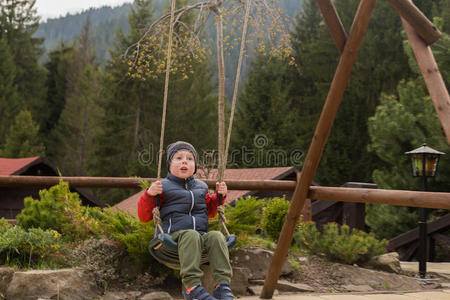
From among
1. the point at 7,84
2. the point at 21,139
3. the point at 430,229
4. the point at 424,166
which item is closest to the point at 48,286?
the point at 424,166

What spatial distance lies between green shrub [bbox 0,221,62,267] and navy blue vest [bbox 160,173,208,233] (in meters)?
1.10

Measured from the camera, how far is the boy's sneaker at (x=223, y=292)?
309 cm

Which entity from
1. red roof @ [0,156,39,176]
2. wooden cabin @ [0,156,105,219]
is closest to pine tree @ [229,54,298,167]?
wooden cabin @ [0,156,105,219]

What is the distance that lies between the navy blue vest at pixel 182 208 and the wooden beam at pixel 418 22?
5.95 feet

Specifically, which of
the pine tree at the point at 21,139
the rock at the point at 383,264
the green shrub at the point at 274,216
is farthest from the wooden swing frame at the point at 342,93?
the pine tree at the point at 21,139

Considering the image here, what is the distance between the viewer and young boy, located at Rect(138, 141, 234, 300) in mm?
3082

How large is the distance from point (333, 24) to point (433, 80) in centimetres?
85

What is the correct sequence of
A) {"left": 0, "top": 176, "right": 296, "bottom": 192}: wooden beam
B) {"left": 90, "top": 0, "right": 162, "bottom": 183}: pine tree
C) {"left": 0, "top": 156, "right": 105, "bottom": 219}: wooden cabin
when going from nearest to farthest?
{"left": 0, "top": 176, "right": 296, "bottom": 192}: wooden beam < {"left": 0, "top": 156, "right": 105, "bottom": 219}: wooden cabin < {"left": 90, "top": 0, "right": 162, "bottom": 183}: pine tree

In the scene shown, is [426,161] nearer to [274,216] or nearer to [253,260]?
[274,216]

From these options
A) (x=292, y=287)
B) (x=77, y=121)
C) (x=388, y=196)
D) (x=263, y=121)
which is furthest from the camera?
(x=77, y=121)

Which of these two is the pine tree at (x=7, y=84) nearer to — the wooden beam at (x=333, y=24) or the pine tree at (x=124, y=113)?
the pine tree at (x=124, y=113)

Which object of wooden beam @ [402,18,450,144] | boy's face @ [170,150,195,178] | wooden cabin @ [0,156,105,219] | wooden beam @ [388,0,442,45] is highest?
wooden beam @ [388,0,442,45]

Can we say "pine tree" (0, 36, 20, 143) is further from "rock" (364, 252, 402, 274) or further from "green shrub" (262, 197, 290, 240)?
"rock" (364, 252, 402, 274)

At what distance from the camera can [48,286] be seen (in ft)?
11.6
